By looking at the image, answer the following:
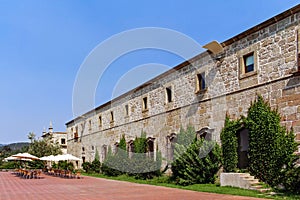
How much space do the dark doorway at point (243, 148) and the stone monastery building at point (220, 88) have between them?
0.86 m

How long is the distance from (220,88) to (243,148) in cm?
326

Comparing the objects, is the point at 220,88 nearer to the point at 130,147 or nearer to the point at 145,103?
the point at 145,103

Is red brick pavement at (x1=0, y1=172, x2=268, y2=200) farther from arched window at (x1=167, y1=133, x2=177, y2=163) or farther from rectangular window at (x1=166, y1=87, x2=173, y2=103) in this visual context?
rectangular window at (x1=166, y1=87, x2=173, y2=103)

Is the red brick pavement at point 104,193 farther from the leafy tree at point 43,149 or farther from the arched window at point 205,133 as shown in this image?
the leafy tree at point 43,149

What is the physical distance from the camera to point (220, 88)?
57.5 ft

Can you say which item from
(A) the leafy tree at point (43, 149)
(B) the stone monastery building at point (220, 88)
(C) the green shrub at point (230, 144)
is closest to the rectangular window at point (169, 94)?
(B) the stone monastery building at point (220, 88)

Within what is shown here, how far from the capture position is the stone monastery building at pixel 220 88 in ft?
44.9

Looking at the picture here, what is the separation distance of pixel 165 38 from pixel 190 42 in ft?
5.96

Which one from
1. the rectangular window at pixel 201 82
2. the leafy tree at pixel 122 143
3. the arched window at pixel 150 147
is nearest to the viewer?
the rectangular window at pixel 201 82

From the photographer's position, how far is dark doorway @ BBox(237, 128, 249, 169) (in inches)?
621

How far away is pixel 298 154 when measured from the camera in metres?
12.9

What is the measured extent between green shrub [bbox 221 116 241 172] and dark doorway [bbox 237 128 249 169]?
8.7 inches

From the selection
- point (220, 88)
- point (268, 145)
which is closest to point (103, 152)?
point (220, 88)

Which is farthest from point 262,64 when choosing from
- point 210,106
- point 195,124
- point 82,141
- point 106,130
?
point 82,141
